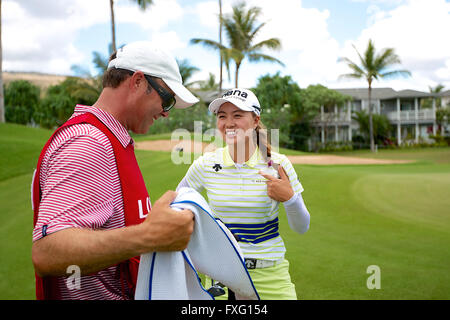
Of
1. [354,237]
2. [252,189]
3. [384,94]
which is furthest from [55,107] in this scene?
[252,189]

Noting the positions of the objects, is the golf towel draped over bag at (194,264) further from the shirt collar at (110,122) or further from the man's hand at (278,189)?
the man's hand at (278,189)

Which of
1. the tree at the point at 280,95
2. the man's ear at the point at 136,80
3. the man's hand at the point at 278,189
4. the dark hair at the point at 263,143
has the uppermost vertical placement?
the tree at the point at 280,95

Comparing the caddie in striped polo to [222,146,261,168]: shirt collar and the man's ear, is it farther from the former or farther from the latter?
[222,146,261,168]: shirt collar

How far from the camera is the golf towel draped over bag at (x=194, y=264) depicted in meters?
1.46

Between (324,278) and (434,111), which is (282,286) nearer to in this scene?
(324,278)

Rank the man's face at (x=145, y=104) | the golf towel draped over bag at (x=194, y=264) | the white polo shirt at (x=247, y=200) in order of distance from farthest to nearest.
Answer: the white polo shirt at (x=247, y=200) < the man's face at (x=145, y=104) < the golf towel draped over bag at (x=194, y=264)

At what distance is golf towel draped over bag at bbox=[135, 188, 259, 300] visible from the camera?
1.46 m

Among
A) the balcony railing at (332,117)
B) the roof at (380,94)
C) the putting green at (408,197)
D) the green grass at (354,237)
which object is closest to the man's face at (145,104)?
the green grass at (354,237)

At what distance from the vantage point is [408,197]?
8969mm

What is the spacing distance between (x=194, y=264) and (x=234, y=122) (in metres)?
1.37

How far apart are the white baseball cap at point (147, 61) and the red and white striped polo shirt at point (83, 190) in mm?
260
